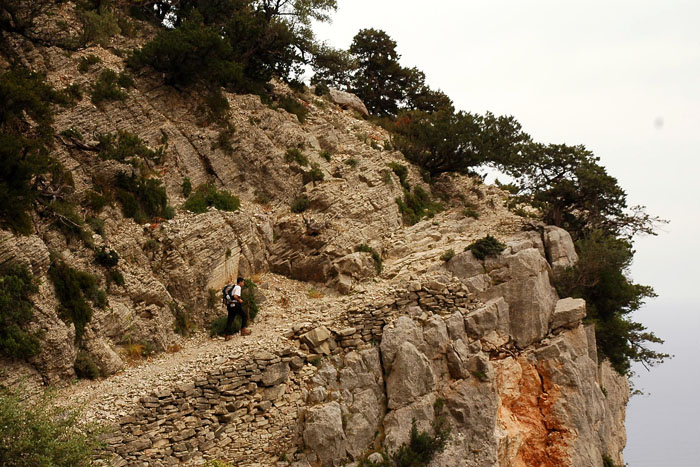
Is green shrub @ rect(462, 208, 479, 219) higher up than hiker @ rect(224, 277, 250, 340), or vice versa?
green shrub @ rect(462, 208, 479, 219)

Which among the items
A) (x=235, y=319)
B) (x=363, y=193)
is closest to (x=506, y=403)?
(x=235, y=319)

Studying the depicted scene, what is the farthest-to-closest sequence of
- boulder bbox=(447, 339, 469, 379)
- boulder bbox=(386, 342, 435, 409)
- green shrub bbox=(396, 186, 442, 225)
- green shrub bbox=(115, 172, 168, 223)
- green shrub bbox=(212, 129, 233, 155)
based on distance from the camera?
green shrub bbox=(396, 186, 442, 225) → green shrub bbox=(212, 129, 233, 155) → green shrub bbox=(115, 172, 168, 223) → boulder bbox=(447, 339, 469, 379) → boulder bbox=(386, 342, 435, 409)

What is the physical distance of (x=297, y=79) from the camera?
34031mm

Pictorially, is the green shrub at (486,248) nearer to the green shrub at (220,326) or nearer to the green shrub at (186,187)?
the green shrub at (220,326)

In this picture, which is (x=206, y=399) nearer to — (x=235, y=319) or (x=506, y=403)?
(x=235, y=319)

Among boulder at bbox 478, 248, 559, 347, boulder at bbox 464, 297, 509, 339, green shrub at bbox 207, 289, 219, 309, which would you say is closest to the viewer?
boulder at bbox 464, 297, 509, 339

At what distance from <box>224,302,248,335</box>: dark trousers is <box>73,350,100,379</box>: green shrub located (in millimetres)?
4089

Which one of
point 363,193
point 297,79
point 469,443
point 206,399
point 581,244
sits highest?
point 297,79

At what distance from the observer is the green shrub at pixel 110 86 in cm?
2473

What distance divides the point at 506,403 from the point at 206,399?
9.37m

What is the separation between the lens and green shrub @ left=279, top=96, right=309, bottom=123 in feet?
101

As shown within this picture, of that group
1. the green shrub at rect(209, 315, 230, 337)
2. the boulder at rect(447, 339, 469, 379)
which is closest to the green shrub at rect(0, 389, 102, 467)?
the green shrub at rect(209, 315, 230, 337)

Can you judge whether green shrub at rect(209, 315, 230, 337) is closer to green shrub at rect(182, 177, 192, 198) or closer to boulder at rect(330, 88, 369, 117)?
green shrub at rect(182, 177, 192, 198)

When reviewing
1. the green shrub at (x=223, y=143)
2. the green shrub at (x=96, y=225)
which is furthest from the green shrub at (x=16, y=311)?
the green shrub at (x=223, y=143)
